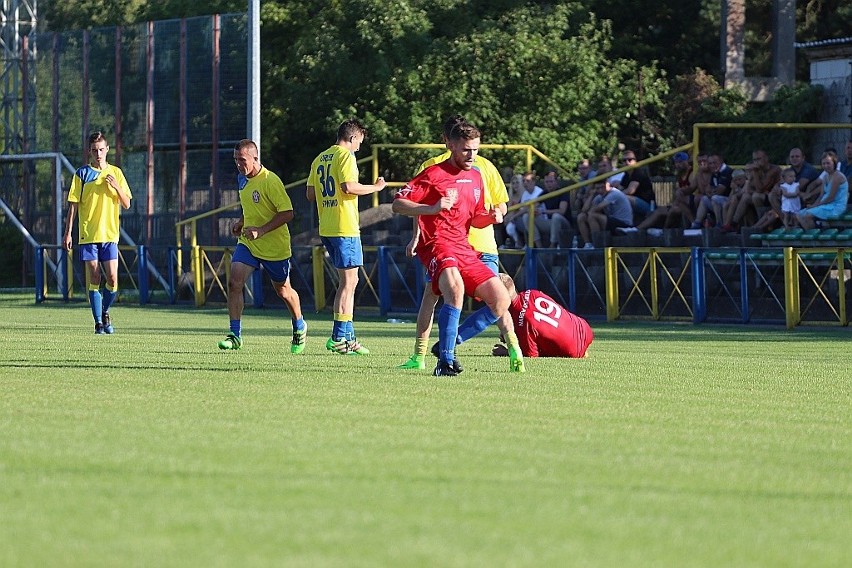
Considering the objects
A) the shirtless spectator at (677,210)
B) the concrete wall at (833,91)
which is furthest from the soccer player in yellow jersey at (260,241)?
the concrete wall at (833,91)

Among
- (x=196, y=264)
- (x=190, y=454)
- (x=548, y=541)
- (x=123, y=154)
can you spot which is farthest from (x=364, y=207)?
(x=548, y=541)

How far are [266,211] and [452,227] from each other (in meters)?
3.52

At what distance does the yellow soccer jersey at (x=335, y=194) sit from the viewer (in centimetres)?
1432

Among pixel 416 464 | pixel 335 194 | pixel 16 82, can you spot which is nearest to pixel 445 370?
pixel 335 194

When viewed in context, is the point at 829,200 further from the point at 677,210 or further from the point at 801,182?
the point at 677,210

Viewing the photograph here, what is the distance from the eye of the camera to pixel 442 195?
1169 centimetres

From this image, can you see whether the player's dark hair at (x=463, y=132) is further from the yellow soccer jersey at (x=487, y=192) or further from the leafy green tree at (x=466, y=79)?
the leafy green tree at (x=466, y=79)

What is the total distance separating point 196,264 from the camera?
95.9 feet

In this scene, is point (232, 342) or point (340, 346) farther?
point (232, 342)

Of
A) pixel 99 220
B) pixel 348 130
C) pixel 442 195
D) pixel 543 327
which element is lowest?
pixel 543 327

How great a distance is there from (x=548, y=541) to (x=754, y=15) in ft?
135

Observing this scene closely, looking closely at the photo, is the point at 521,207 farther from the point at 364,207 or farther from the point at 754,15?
the point at 754,15

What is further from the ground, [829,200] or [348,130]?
[348,130]

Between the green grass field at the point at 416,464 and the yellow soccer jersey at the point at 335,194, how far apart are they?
1.54 meters
